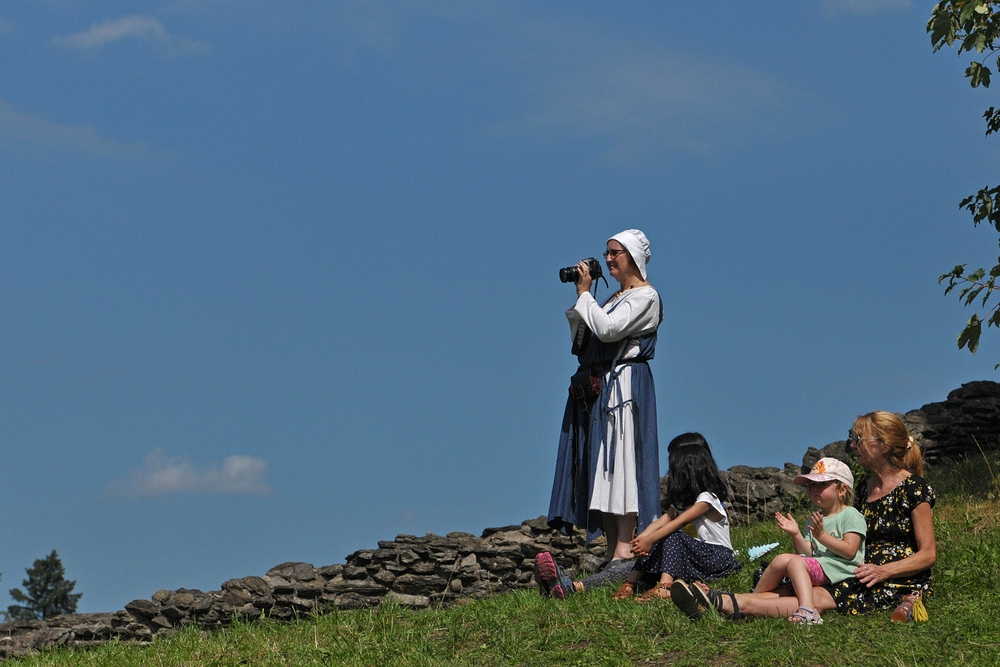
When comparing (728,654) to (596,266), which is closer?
(728,654)

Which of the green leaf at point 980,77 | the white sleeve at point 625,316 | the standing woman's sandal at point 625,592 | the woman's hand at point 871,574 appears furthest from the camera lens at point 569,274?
the green leaf at point 980,77

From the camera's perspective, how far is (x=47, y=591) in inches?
1658

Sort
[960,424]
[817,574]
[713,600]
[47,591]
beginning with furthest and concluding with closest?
[47,591] < [960,424] < [817,574] < [713,600]

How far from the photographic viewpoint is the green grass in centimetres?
600

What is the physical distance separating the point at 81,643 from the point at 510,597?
3622 mm

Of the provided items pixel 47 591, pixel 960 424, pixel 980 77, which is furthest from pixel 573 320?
pixel 47 591

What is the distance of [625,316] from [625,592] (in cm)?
211

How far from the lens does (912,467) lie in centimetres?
705

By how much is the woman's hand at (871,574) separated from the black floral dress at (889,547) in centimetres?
12

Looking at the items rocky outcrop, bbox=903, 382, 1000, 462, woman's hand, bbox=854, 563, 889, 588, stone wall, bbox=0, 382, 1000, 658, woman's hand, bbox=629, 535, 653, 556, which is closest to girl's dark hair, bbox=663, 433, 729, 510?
woman's hand, bbox=629, 535, 653, 556

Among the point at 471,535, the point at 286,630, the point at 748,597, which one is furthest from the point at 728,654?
the point at 471,535

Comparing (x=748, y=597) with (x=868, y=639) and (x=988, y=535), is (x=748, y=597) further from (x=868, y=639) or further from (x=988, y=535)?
(x=988, y=535)

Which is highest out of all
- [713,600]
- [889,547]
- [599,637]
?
[889,547]

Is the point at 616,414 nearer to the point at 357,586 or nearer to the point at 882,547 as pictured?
the point at 882,547
